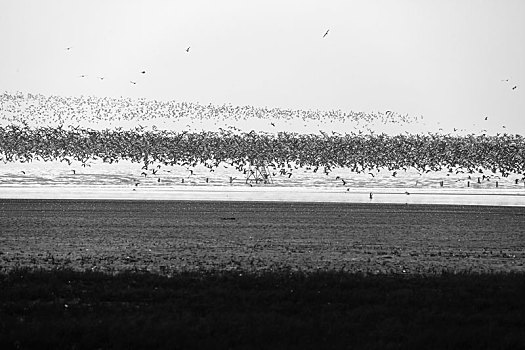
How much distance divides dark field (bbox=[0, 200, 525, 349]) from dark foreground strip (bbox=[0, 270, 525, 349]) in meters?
0.03

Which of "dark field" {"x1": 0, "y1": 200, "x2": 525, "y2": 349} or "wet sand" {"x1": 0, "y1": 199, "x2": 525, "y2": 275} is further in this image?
"wet sand" {"x1": 0, "y1": 199, "x2": 525, "y2": 275}

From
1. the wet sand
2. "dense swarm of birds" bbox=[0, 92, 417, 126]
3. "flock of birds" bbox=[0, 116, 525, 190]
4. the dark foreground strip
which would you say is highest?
"dense swarm of birds" bbox=[0, 92, 417, 126]

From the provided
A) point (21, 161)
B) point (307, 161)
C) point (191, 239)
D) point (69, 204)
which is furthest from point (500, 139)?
point (191, 239)

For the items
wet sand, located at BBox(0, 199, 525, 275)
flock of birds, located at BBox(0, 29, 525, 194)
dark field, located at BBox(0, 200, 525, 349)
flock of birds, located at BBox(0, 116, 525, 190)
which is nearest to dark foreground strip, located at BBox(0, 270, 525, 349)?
dark field, located at BBox(0, 200, 525, 349)

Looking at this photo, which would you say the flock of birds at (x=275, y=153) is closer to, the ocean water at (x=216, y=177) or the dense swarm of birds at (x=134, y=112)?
the ocean water at (x=216, y=177)

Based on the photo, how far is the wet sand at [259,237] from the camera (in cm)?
A: 2305

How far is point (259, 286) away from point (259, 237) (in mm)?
13688

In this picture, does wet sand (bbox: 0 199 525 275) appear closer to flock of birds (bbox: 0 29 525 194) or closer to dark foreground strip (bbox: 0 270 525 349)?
dark foreground strip (bbox: 0 270 525 349)

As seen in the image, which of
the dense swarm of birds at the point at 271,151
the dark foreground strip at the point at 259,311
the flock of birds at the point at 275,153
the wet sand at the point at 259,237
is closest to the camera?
the dark foreground strip at the point at 259,311

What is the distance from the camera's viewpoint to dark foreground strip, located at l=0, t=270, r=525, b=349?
12719 millimetres

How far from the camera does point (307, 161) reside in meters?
93.3

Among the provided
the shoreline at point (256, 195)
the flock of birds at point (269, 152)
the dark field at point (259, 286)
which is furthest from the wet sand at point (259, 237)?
the flock of birds at point (269, 152)

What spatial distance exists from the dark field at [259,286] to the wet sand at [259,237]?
84mm

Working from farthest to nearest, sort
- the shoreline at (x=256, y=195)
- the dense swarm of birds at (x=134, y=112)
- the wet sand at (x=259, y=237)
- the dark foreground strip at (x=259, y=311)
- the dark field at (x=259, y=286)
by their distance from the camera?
the dense swarm of birds at (x=134, y=112)
the shoreline at (x=256, y=195)
the wet sand at (x=259, y=237)
the dark field at (x=259, y=286)
the dark foreground strip at (x=259, y=311)
